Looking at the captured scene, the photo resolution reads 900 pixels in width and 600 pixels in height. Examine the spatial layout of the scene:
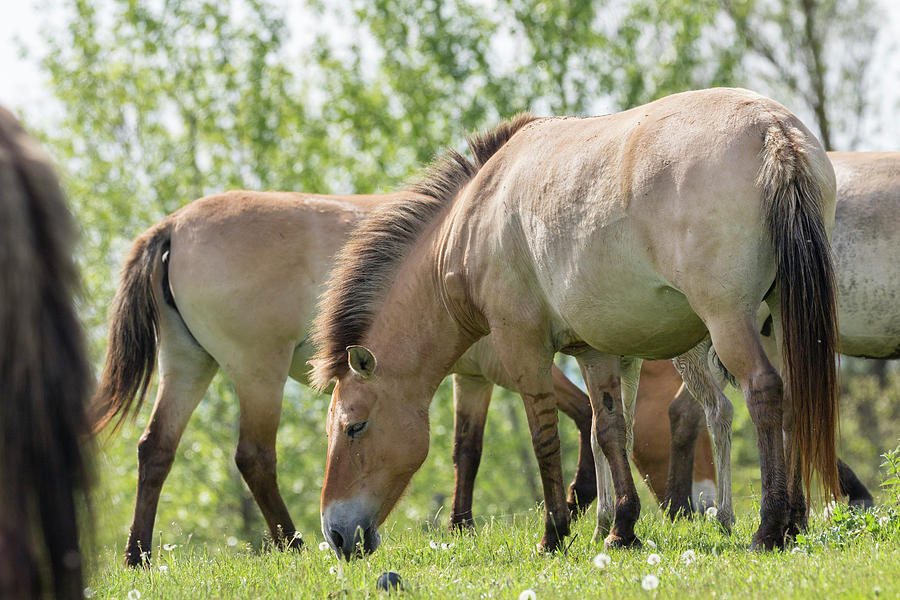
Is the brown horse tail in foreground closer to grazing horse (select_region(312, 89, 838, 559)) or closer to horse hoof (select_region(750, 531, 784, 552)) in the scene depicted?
grazing horse (select_region(312, 89, 838, 559))

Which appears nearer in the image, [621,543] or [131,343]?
[621,543]

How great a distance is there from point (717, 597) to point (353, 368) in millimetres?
2791

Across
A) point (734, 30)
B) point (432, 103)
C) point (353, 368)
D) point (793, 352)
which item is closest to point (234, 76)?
point (432, 103)

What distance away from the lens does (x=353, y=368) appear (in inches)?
220

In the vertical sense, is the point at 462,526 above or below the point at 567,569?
below

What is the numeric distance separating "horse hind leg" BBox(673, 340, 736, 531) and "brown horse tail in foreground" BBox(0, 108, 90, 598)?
4.30 metres

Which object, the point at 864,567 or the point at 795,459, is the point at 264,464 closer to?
the point at 795,459

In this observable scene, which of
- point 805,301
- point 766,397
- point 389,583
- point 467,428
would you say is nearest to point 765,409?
point 766,397

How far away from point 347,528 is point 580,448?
7.13ft

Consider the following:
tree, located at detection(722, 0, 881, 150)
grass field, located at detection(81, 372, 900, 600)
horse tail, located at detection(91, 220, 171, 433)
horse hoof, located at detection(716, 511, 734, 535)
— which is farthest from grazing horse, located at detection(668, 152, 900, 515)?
tree, located at detection(722, 0, 881, 150)

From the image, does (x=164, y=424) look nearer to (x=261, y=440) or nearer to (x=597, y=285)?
(x=261, y=440)

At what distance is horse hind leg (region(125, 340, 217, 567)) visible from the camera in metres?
6.81

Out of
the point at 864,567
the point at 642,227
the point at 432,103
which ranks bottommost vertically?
Answer: the point at 432,103

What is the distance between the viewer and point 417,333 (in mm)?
5883
